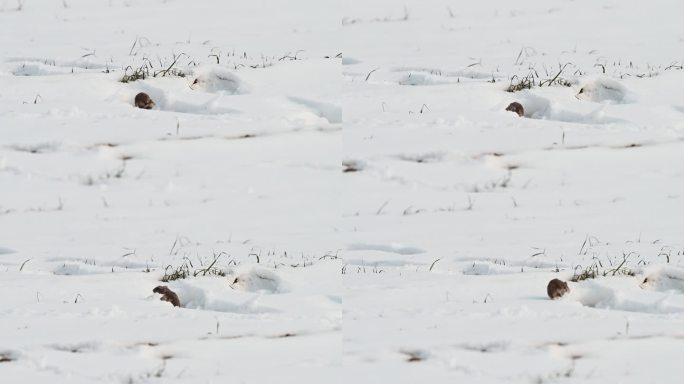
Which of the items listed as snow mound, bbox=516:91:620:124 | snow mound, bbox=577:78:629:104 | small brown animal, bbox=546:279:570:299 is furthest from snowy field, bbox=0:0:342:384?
snow mound, bbox=577:78:629:104

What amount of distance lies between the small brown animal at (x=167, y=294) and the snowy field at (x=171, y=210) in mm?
49

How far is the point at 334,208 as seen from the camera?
6.91 metres

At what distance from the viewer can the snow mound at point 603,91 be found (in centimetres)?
782

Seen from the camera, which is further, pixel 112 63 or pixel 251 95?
pixel 112 63

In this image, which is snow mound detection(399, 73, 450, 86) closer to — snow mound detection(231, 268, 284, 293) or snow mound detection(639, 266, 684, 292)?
snow mound detection(231, 268, 284, 293)

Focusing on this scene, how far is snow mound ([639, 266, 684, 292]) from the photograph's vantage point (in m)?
6.56

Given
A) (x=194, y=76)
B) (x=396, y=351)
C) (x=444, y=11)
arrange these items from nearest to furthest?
(x=396, y=351) < (x=194, y=76) < (x=444, y=11)

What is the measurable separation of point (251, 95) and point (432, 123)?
120 centimetres

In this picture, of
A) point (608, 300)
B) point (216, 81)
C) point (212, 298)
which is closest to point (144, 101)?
point (216, 81)

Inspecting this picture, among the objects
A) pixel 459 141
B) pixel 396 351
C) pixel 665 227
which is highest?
pixel 459 141

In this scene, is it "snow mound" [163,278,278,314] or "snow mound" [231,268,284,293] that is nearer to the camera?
"snow mound" [163,278,278,314]

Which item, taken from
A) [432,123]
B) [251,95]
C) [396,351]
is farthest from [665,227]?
[251,95]

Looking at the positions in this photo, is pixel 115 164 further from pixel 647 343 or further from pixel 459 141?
pixel 647 343

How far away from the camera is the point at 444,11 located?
9430 mm
